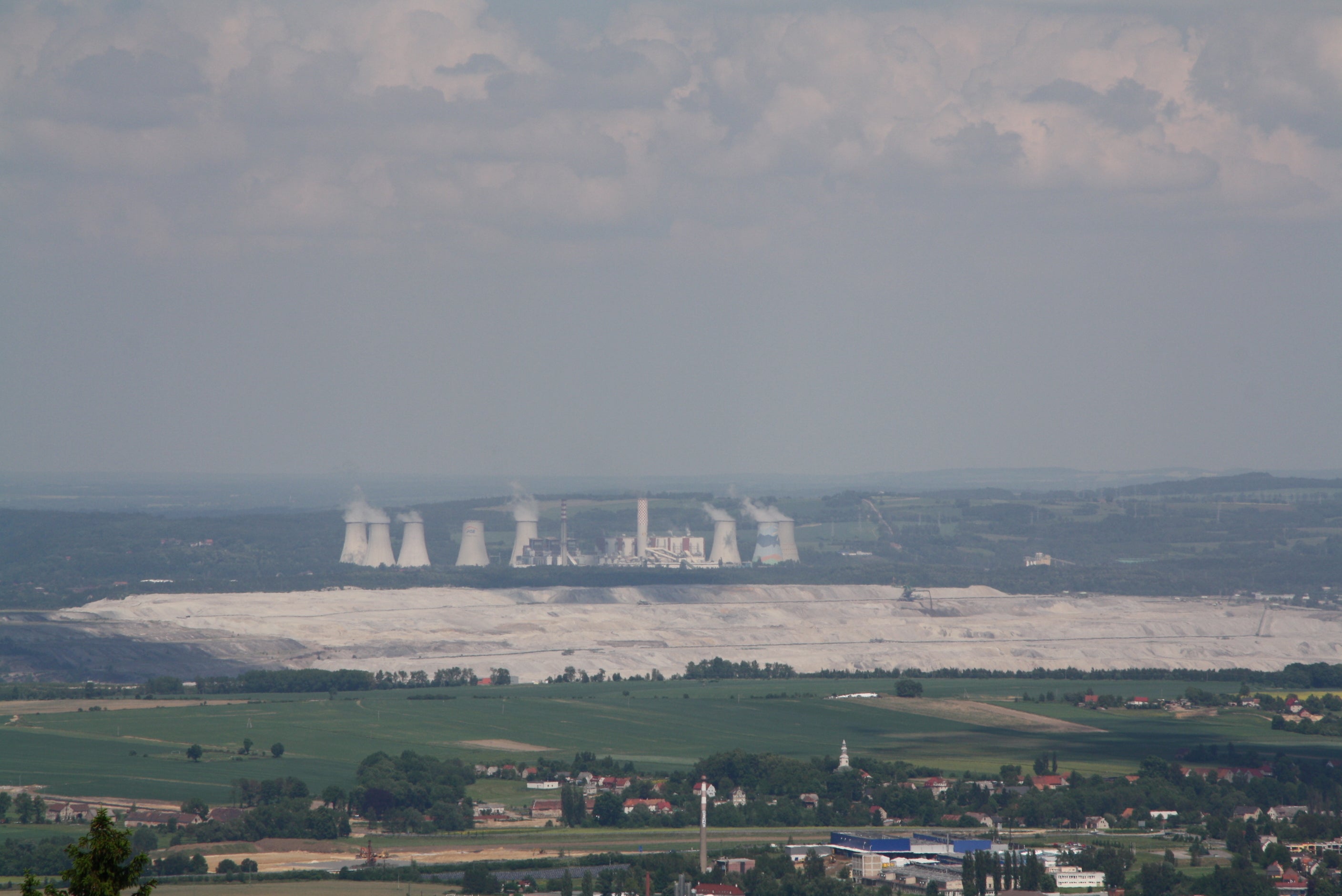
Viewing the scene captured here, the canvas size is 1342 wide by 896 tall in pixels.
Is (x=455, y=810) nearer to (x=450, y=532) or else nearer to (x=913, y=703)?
(x=913, y=703)

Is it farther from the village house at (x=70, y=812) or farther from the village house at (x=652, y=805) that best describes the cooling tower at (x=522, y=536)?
the village house at (x=70, y=812)

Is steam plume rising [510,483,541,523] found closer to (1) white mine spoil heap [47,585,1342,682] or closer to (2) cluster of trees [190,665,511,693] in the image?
(1) white mine spoil heap [47,585,1342,682]

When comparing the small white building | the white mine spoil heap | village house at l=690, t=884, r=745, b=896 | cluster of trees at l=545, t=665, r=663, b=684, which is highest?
the white mine spoil heap

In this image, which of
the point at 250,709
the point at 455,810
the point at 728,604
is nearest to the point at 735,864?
the point at 455,810

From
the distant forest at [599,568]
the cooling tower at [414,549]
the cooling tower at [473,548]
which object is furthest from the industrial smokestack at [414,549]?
the cooling tower at [473,548]

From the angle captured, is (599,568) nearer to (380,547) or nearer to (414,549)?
(414,549)

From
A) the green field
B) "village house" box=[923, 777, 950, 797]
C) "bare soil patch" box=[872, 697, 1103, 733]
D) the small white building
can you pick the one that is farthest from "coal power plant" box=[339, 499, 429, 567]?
the small white building

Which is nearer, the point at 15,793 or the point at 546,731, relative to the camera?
the point at 15,793
